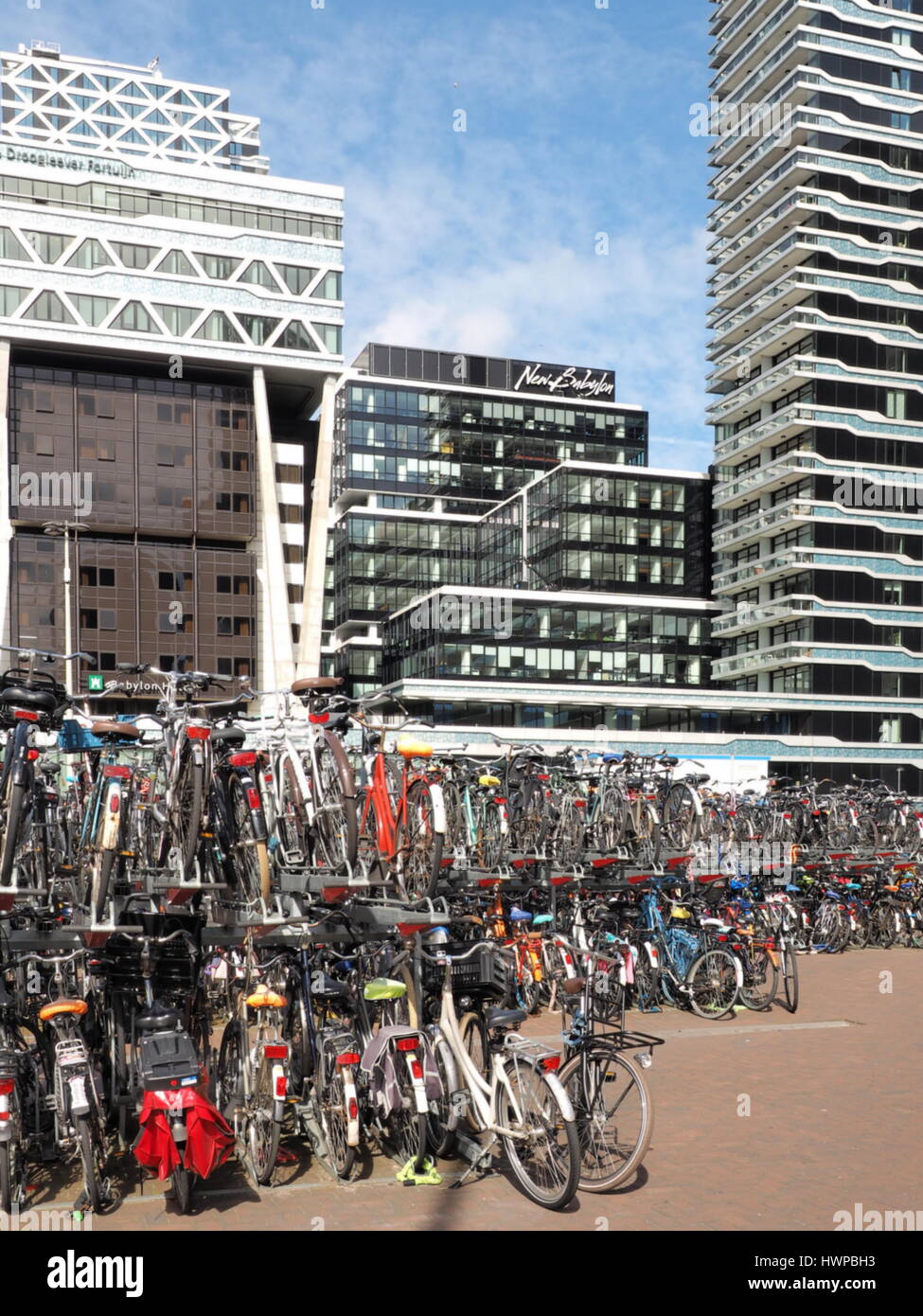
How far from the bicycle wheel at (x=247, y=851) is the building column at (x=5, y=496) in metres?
51.4

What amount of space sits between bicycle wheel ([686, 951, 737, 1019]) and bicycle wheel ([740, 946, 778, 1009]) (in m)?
0.23

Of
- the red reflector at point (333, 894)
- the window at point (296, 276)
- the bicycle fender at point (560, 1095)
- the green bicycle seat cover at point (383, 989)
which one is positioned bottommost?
the bicycle fender at point (560, 1095)

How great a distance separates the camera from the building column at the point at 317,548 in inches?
2387

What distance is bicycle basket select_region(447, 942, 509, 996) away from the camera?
7046 millimetres

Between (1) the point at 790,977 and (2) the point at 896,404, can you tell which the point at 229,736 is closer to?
(1) the point at 790,977

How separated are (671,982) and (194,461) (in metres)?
52.2

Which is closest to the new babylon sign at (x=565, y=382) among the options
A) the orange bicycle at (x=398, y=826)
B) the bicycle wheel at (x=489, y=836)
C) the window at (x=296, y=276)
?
the window at (x=296, y=276)

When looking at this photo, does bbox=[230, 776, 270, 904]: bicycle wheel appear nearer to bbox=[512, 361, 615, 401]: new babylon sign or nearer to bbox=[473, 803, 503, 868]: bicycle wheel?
bbox=[473, 803, 503, 868]: bicycle wheel

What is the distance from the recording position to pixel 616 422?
302 ft

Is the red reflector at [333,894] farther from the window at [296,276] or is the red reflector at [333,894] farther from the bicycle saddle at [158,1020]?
the window at [296,276]

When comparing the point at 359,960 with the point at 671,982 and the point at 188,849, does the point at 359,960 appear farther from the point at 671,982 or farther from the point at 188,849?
the point at 671,982

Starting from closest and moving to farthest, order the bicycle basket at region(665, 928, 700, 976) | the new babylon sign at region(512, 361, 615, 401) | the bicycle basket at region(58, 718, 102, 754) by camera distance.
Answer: the bicycle basket at region(58, 718, 102, 754) → the bicycle basket at region(665, 928, 700, 976) → the new babylon sign at region(512, 361, 615, 401)

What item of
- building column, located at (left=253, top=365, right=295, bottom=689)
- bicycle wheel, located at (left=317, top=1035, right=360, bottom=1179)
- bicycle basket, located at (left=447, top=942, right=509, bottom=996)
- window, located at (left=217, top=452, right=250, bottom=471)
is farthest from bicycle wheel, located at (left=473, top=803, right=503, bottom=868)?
window, located at (left=217, top=452, right=250, bottom=471)
